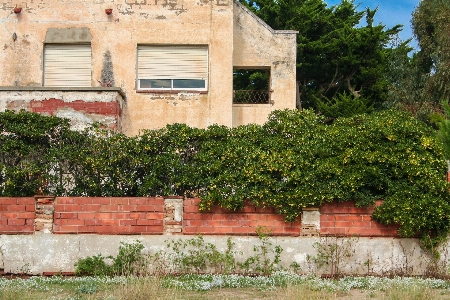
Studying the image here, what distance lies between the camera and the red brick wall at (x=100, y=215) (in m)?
9.53

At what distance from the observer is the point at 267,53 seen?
16.8m

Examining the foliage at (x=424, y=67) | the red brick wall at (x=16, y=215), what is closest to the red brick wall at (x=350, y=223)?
the red brick wall at (x=16, y=215)

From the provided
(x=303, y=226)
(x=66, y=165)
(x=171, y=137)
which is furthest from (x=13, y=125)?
(x=303, y=226)

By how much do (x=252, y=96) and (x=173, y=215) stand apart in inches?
372

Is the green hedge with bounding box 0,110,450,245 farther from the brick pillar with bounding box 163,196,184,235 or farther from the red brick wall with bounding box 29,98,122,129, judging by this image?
the red brick wall with bounding box 29,98,122,129

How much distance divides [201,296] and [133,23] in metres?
9.23

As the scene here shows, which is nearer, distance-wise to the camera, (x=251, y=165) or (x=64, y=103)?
(x=251, y=165)

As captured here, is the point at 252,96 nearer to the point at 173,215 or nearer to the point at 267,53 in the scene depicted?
the point at 267,53

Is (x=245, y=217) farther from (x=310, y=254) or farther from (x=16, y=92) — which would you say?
(x=16, y=92)

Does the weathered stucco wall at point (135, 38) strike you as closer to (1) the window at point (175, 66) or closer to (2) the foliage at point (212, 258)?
(1) the window at point (175, 66)

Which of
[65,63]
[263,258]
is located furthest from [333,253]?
[65,63]

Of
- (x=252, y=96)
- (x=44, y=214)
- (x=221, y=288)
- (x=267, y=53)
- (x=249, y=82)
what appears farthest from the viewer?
(x=249, y=82)

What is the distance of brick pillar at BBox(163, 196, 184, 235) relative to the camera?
9594 millimetres

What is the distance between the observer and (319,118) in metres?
10.2
